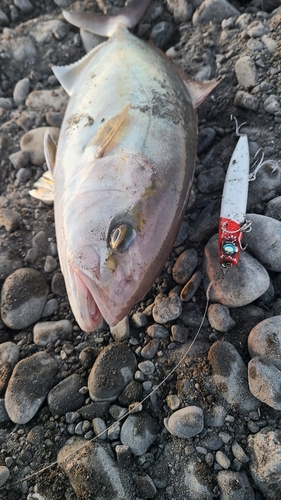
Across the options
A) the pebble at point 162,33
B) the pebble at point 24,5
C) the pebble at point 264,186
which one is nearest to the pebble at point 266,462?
the pebble at point 264,186

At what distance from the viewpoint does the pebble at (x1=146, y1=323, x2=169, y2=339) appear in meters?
2.31

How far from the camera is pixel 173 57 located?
3791mm

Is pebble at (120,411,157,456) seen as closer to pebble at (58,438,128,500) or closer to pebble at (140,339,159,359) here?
pebble at (58,438,128,500)

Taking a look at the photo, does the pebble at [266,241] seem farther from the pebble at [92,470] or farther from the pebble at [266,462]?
the pebble at [92,470]

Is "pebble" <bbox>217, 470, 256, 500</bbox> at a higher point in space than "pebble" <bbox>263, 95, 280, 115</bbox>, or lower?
lower

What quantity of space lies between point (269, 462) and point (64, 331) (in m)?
1.45

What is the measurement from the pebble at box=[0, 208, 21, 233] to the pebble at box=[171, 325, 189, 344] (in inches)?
60.7

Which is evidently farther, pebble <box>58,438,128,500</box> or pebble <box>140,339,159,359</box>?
pebble <box>140,339,159,359</box>

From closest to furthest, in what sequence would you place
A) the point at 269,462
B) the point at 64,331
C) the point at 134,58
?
the point at 269,462 < the point at 64,331 < the point at 134,58

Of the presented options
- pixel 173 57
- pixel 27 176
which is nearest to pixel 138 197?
pixel 27 176

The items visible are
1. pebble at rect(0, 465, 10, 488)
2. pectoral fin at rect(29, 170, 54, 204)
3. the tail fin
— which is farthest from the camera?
the tail fin

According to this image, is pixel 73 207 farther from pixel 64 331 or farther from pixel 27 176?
pixel 27 176

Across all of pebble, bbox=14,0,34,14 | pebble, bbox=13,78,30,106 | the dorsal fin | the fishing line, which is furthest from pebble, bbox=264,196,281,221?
pebble, bbox=14,0,34,14

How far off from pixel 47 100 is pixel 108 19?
1.06m
